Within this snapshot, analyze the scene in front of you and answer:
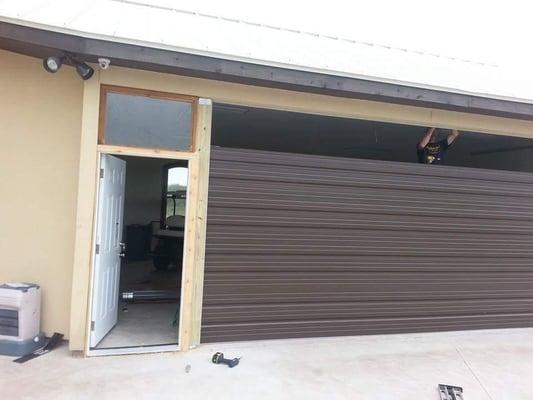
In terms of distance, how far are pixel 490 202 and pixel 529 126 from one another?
122 centimetres

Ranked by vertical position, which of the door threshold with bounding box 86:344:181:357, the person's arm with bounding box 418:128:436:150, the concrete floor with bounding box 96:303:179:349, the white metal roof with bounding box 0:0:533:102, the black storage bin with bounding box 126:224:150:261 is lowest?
the door threshold with bounding box 86:344:181:357

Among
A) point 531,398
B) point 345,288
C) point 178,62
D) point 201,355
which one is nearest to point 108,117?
point 178,62

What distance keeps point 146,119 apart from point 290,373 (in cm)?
307

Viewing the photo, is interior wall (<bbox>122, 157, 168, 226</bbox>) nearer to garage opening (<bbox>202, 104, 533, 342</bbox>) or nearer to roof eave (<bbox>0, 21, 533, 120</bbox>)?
garage opening (<bbox>202, 104, 533, 342</bbox>)

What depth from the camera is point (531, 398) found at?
3918 millimetres

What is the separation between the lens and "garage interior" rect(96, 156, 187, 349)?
17.2ft

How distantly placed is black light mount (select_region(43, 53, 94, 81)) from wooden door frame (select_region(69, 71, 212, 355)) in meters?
0.13

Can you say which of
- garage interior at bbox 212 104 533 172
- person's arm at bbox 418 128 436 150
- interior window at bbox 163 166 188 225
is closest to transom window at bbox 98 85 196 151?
garage interior at bbox 212 104 533 172

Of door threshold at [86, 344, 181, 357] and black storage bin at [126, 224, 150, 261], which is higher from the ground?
black storage bin at [126, 224, 150, 261]

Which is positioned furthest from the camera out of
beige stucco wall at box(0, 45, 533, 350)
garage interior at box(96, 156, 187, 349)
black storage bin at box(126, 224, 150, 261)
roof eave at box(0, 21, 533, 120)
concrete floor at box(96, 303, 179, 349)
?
black storage bin at box(126, 224, 150, 261)

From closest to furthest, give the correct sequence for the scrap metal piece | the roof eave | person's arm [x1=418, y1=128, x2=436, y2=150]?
1. the roof eave
2. the scrap metal piece
3. person's arm [x1=418, y1=128, x2=436, y2=150]

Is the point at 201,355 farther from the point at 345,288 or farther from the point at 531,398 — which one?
the point at 531,398

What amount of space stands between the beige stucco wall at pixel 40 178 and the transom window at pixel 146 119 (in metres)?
0.49

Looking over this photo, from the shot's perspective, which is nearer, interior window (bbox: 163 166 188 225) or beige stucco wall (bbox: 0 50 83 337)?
beige stucco wall (bbox: 0 50 83 337)
